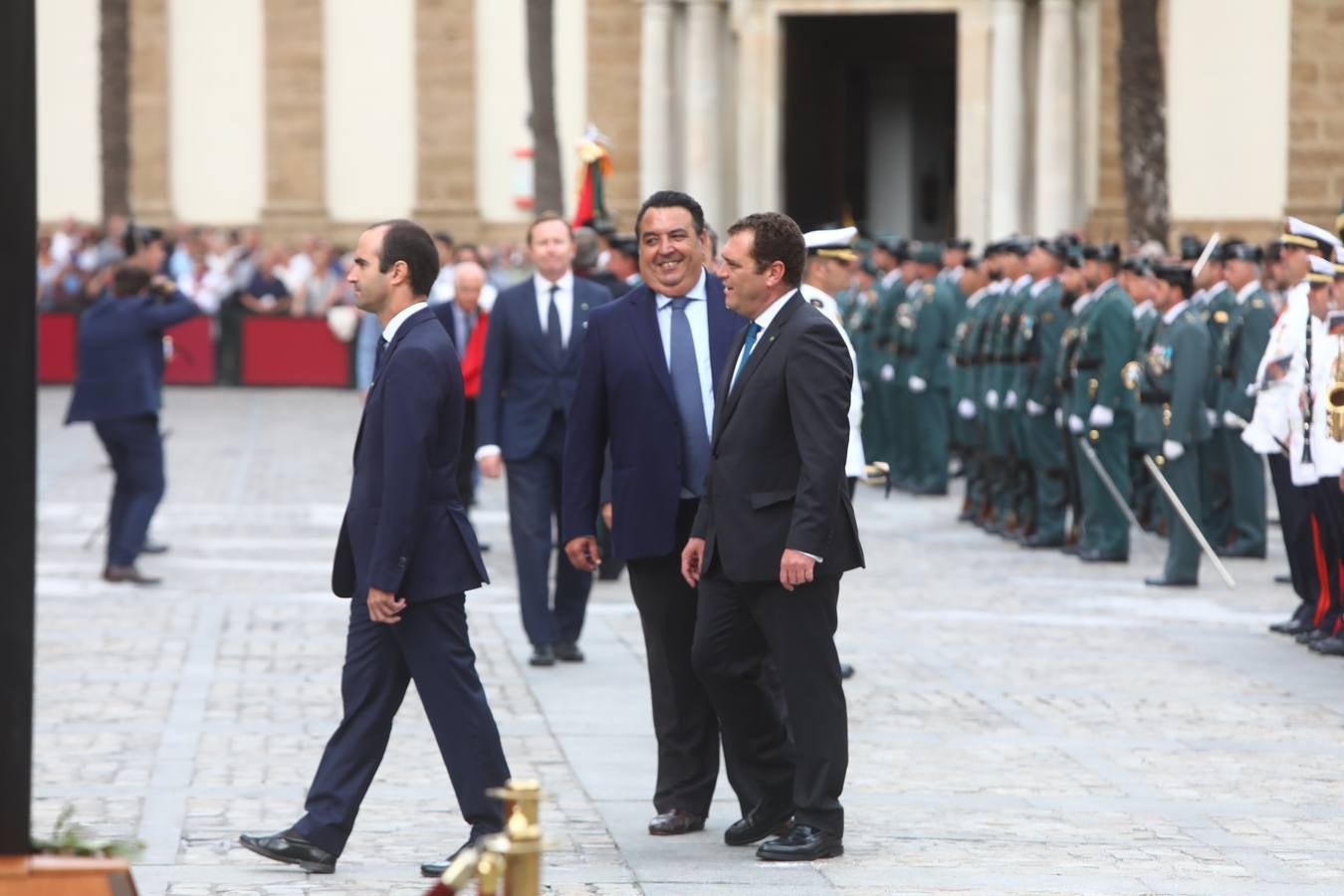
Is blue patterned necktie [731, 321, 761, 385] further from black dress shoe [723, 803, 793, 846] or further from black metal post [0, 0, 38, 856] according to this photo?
black metal post [0, 0, 38, 856]

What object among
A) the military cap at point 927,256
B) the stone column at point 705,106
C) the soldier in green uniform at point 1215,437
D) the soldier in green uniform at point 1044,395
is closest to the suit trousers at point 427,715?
the soldier in green uniform at point 1215,437

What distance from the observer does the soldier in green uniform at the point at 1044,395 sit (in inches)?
664

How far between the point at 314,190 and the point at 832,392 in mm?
30412

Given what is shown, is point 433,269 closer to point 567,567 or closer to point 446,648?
point 446,648

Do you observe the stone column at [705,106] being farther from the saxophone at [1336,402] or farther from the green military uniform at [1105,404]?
the saxophone at [1336,402]

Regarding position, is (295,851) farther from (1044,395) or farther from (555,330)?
(1044,395)

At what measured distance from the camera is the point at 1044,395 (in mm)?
16906

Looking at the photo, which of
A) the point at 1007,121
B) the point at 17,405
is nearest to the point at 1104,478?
the point at 17,405

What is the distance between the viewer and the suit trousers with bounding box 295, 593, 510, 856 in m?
7.16

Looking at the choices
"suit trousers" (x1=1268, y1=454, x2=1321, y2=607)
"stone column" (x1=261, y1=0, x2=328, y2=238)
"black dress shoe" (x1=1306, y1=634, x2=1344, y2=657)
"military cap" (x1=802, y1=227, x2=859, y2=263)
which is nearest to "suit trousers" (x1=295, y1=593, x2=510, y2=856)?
"military cap" (x1=802, y1=227, x2=859, y2=263)

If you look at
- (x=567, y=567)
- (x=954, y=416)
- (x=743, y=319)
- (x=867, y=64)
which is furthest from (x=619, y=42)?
(x=743, y=319)

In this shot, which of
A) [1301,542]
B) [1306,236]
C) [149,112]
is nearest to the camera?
[1301,542]

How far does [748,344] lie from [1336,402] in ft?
16.4

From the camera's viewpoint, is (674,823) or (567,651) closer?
(674,823)
